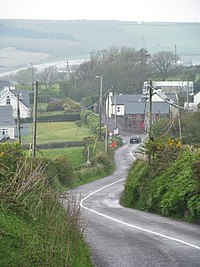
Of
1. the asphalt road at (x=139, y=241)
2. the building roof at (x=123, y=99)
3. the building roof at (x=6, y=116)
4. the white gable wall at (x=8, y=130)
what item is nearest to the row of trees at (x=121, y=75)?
the building roof at (x=123, y=99)

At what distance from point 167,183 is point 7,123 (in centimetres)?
5855

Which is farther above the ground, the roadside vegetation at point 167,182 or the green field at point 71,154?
the roadside vegetation at point 167,182

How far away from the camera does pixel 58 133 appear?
75.6m

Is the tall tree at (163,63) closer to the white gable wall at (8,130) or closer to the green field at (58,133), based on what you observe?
the green field at (58,133)

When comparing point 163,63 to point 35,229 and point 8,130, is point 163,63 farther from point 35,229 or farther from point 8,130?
point 35,229

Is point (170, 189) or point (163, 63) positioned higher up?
point (163, 63)

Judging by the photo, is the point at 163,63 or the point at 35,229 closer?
the point at 35,229

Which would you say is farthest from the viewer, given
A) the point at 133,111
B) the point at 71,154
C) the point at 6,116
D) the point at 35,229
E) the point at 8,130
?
the point at 133,111

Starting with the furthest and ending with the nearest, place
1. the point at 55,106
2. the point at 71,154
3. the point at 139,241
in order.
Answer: the point at 55,106 → the point at 71,154 → the point at 139,241

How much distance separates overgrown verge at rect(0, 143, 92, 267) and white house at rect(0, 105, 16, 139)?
64.4 m

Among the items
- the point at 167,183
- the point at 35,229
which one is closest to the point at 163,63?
the point at 167,183

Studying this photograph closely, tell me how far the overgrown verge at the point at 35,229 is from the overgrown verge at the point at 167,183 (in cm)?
620

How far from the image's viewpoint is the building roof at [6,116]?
80562 millimetres

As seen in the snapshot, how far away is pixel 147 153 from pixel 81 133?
48.2 metres
